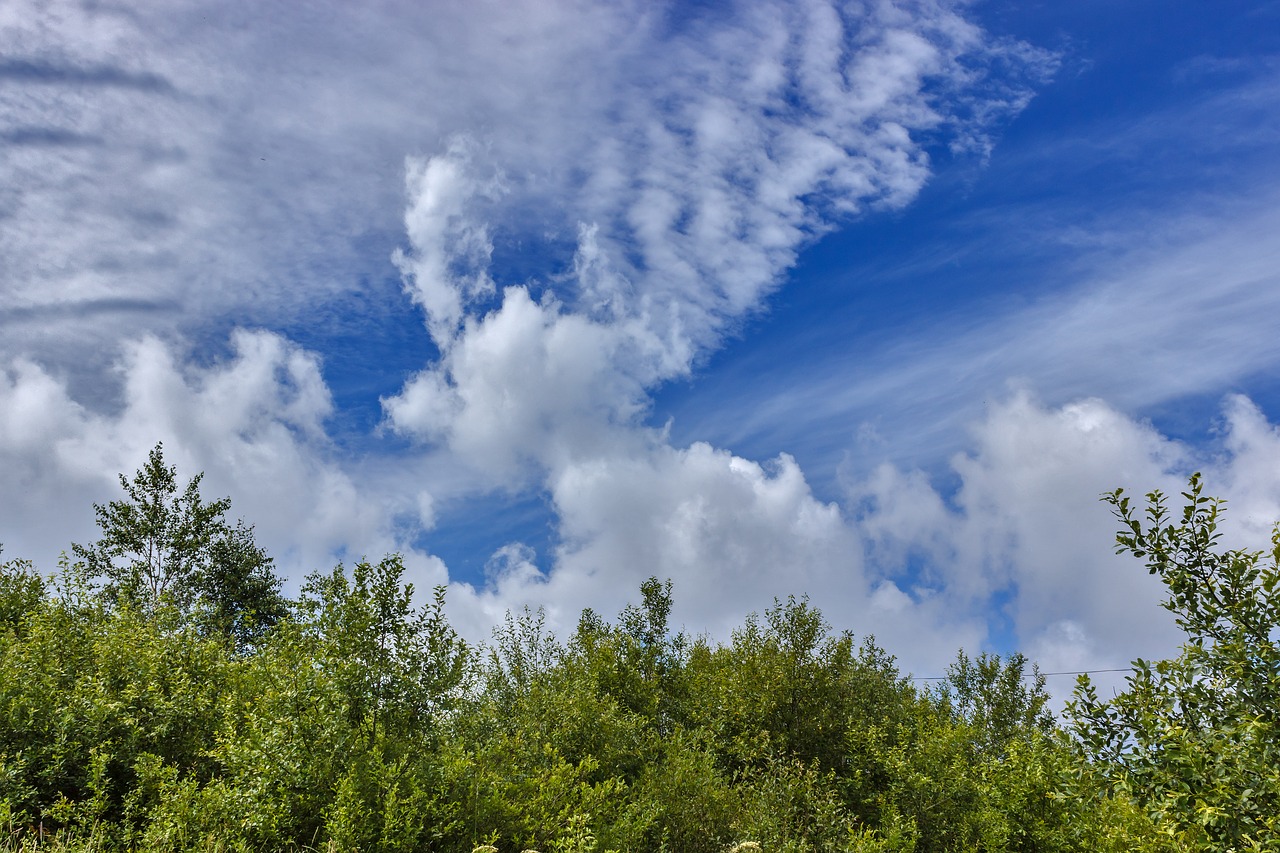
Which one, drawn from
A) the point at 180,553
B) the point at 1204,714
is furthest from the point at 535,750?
the point at 180,553

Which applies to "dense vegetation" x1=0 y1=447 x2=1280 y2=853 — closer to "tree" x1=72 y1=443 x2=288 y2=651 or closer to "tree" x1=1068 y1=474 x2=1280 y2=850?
"tree" x1=1068 y1=474 x2=1280 y2=850

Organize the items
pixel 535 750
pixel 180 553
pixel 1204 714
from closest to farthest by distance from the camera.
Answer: pixel 1204 714 → pixel 535 750 → pixel 180 553

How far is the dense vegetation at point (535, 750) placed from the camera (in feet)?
29.9

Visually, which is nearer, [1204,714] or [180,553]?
[1204,714]

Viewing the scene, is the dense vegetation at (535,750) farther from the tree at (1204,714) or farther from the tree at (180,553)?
the tree at (180,553)

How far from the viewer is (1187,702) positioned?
30.1 ft

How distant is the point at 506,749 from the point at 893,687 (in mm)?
27477

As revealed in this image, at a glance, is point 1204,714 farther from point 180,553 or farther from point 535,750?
point 180,553

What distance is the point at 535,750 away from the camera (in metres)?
17.6

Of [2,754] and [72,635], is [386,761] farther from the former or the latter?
[72,635]

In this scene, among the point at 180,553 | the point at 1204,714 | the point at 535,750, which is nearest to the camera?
the point at 1204,714

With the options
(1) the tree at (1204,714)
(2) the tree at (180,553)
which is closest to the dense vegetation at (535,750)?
(1) the tree at (1204,714)

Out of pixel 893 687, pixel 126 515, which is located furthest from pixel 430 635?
pixel 126 515

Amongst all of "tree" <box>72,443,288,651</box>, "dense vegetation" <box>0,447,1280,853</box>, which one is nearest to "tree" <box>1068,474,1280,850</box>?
"dense vegetation" <box>0,447,1280,853</box>
